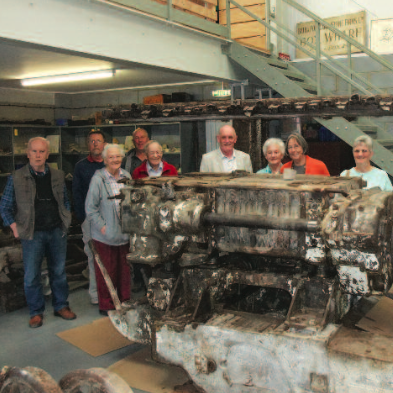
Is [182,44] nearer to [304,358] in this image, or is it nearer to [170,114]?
[170,114]

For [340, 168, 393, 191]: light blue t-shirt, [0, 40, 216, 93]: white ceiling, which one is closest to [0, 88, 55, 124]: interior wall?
[0, 40, 216, 93]: white ceiling

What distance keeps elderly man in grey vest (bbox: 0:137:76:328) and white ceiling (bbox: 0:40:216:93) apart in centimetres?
117

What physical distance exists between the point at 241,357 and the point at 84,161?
322cm

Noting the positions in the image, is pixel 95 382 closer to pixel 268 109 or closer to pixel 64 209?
pixel 268 109

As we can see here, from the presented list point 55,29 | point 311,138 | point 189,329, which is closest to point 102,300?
point 189,329

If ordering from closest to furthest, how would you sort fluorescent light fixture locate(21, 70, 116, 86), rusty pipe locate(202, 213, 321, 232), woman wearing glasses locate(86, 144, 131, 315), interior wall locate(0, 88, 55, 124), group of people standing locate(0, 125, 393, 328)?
rusty pipe locate(202, 213, 321, 232), group of people standing locate(0, 125, 393, 328), woman wearing glasses locate(86, 144, 131, 315), fluorescent light fixture locate(21, 70, 116, 86), interior wall locate(0, 88, 55, 124)

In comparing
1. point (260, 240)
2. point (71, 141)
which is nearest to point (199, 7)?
point (71, 141)

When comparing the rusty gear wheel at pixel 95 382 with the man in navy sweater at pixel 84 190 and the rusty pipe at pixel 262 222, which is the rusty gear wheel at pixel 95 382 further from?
the man in navy sweater at pixel 84 190

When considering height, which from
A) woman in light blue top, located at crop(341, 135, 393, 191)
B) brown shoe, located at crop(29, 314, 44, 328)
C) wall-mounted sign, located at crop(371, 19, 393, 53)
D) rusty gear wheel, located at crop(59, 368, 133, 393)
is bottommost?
brown shoe, located at crop(29, 314, 44, 328)

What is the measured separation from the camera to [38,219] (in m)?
4.86

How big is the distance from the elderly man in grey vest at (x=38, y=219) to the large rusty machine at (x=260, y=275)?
145 centimetres

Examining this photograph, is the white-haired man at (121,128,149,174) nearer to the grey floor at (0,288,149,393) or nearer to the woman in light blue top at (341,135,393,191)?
the grey floor at (0,288,149,393)

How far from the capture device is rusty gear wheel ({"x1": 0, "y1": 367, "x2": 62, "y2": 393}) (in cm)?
256

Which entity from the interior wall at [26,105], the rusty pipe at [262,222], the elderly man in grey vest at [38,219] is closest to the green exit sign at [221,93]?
the interior wall at [26,105]
